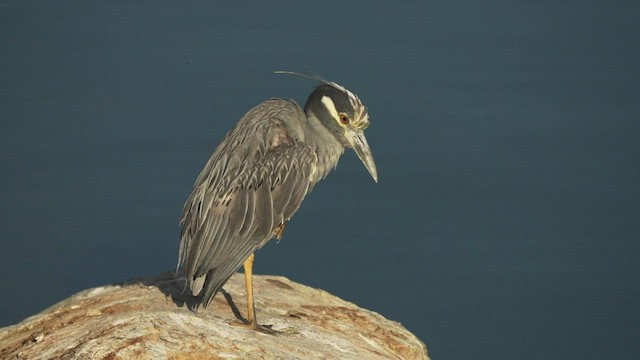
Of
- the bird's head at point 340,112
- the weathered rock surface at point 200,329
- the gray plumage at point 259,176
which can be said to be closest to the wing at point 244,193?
the gray plumage at point 259,176

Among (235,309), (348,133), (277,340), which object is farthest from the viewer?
(348,133)

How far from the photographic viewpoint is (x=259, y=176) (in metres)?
6.88

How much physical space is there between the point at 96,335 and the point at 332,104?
2196 millimetres

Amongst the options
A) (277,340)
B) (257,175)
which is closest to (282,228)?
(257,175)

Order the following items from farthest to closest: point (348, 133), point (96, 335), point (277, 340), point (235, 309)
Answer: point (348, 133) < point (235, 309) < point (277, 340) < point (96, 335)

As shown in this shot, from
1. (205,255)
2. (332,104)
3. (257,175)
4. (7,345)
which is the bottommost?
(7,345)

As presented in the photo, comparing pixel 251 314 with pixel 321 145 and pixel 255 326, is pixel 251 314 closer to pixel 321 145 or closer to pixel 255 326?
pixel 255 326

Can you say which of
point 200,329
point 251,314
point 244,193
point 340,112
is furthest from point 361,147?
point 200,329

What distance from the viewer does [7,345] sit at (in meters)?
6.38

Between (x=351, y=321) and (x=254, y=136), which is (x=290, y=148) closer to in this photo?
(x=254, y=136)

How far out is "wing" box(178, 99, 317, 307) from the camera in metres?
6.57

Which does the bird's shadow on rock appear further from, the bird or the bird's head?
the bird's head

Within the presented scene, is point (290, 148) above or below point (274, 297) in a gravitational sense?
above

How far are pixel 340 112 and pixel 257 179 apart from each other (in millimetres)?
712
